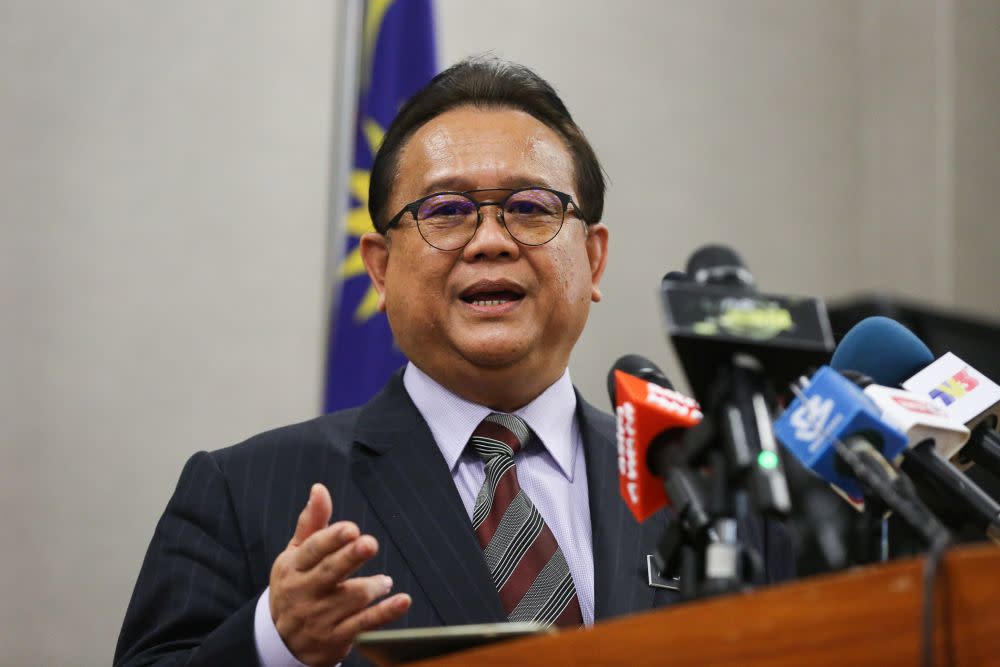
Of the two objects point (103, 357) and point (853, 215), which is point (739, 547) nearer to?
point (103, 357)

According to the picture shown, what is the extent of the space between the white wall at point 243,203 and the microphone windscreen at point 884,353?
7.97ft

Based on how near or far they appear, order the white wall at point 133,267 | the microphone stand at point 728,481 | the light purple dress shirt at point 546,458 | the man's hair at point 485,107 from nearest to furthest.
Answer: the microphone stand at point 728,481 < the light purple dress shirt at point 546,458 < the man's hair at point 485,107 < the white wall at point 133,267

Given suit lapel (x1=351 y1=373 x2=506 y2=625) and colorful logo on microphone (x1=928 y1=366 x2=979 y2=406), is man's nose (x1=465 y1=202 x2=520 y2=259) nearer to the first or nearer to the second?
suit lapel (x1=351 y1=373 x2=506 y2=625)

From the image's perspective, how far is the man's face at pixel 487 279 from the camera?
209 centimetres

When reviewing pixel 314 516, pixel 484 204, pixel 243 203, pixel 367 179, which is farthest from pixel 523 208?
pixel 243 203

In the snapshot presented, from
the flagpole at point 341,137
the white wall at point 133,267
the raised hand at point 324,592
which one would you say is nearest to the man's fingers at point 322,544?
the raised hand at point 324,592

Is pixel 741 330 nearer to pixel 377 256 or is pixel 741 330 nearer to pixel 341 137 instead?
pixel 377 256

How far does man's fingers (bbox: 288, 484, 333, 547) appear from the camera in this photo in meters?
1.41

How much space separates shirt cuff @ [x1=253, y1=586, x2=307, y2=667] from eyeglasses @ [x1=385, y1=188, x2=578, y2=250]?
0.79 meters

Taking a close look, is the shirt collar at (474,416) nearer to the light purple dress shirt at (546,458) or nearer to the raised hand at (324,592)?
the light purple dress shirt at (546,458)

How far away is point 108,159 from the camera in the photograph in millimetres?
3486

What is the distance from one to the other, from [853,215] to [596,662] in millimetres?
4515

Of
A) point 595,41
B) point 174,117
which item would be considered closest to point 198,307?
point 174,117

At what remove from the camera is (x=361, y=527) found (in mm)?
1934
